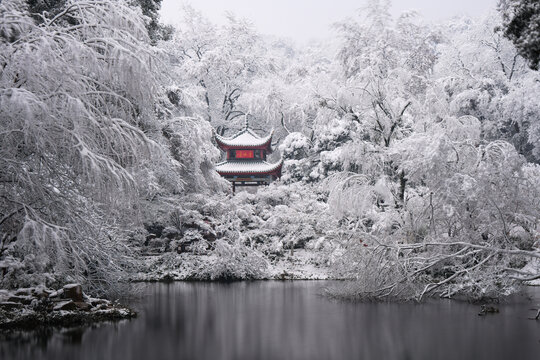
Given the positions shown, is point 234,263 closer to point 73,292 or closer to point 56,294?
point 73,292

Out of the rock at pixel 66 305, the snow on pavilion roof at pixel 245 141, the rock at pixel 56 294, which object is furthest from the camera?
the snow on pavilion roof at pixel 245 141

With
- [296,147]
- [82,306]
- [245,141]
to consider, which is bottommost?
[82,306]

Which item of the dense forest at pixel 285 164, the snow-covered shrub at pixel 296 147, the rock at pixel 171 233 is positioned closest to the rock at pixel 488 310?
the dense forest at pixel 285 164

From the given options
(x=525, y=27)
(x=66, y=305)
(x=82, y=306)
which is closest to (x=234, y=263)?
(x=82, y=306)

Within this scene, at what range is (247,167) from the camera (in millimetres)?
26219

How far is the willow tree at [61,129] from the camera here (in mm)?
7344

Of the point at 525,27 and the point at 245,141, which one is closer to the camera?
→ the point at 525,27

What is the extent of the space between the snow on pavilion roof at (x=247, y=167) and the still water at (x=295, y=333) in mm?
13792

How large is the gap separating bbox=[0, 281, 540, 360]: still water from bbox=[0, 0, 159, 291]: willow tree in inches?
51.9

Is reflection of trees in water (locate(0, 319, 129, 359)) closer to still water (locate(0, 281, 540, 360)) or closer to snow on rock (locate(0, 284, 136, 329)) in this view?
still water (locate(0, 281, 540, 360))

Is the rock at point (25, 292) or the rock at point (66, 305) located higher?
the rock at point (25, 292)

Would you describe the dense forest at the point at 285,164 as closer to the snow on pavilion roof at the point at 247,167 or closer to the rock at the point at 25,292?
the rock at the point at 25,292

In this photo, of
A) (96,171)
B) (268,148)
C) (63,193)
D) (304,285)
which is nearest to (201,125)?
(304,285)

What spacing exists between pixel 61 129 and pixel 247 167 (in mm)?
18671
